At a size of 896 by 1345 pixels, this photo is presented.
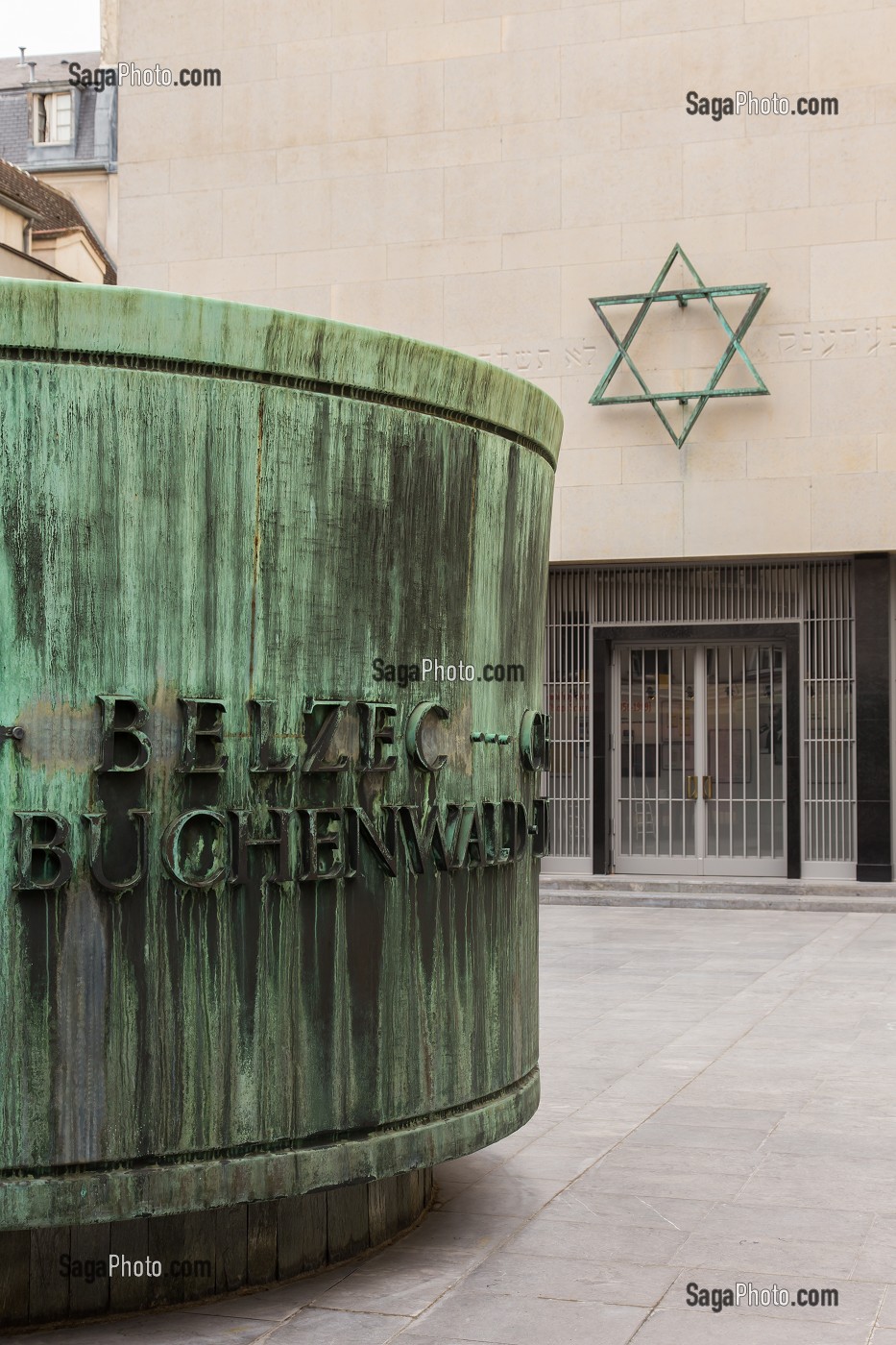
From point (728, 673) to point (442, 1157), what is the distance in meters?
15.9

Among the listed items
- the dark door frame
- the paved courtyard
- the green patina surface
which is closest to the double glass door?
the dark door frame

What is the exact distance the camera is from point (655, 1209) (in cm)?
595

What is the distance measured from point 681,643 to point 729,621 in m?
0.74

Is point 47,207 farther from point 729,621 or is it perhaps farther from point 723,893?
point 723,893

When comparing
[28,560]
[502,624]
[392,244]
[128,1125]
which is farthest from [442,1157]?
[392,244]

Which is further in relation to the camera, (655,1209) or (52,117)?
(52,117)

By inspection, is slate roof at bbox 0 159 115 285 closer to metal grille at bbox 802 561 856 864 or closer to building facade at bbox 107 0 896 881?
building facade at bbox 107 0 896 881

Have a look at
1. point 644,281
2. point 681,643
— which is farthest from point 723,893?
point 644,281

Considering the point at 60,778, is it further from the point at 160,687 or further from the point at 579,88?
the point at 579,88

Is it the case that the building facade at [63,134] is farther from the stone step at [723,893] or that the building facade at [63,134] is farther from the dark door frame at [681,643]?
the stone step at [723,893]

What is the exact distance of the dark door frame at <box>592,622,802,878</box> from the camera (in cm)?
1983

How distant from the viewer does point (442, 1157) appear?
5.10m

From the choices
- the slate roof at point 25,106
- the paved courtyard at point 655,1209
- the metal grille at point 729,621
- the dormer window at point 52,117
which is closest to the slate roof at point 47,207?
the slate roof at point 25,106

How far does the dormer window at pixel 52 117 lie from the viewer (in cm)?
5981
